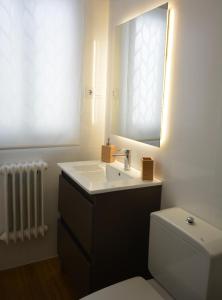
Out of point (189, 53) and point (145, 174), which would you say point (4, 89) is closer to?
point (145, 174)

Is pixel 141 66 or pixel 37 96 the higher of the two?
pixel 141 66

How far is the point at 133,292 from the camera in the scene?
4.34 ft

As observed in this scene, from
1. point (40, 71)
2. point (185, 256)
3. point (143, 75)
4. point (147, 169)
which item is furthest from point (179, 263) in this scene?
point (40, 71)

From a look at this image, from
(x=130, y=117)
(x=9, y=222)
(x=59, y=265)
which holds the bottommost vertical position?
(x=59, y=265)

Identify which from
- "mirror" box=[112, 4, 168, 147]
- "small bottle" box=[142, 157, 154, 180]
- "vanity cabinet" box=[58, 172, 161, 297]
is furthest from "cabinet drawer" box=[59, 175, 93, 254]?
"mirror" box=[112, 4, 168, 147]

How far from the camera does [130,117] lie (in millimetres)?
2076

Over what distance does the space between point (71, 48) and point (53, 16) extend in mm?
256

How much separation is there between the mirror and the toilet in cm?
57

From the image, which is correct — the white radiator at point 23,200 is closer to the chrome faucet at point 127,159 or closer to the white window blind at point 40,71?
the white window blind at point 40,71

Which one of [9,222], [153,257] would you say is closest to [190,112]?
[153,257]

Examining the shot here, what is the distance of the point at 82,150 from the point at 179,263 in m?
1.32

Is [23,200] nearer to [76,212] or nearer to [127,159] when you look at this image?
[76,212]

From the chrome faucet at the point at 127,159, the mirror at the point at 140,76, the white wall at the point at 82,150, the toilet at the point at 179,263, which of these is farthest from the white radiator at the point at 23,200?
the toilet at the point at 179,263

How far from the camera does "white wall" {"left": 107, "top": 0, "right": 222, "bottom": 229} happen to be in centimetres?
132
